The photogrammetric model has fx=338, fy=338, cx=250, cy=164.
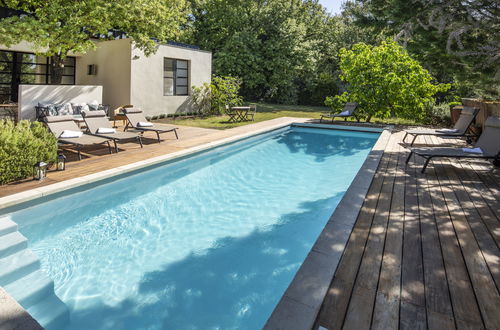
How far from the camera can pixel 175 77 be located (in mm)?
14055

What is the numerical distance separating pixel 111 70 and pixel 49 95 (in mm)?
3064

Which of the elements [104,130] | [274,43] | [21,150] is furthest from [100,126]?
[274,43]

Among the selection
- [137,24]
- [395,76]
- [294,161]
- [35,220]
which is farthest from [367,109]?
[35,220]

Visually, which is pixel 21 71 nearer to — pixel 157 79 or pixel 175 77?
pixel 157 79

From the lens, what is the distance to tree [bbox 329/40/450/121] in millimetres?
12023

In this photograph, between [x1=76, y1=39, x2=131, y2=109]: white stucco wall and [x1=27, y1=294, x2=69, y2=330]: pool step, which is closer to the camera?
[x1=27, y1=294, x2=69, y2=330]: pool step

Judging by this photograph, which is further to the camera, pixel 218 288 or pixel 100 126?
pixel 100 126

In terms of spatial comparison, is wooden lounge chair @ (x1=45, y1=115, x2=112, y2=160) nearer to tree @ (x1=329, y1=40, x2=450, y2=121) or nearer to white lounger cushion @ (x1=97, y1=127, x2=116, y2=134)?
white lounger cushion @ (x1=97, y1=127, x2=116, y2=134)

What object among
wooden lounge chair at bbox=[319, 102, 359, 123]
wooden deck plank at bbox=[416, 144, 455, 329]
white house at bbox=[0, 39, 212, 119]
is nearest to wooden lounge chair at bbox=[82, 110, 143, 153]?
white house at bbox=[0, 39, 212, 119]

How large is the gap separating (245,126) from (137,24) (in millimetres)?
4779

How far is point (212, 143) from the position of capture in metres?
8.36

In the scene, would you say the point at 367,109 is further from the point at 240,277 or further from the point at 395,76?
the point at 240,277

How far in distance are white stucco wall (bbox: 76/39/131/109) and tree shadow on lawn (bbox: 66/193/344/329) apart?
9.69m

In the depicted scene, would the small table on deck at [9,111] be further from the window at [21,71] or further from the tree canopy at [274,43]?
the tree canopy at [274,43]
